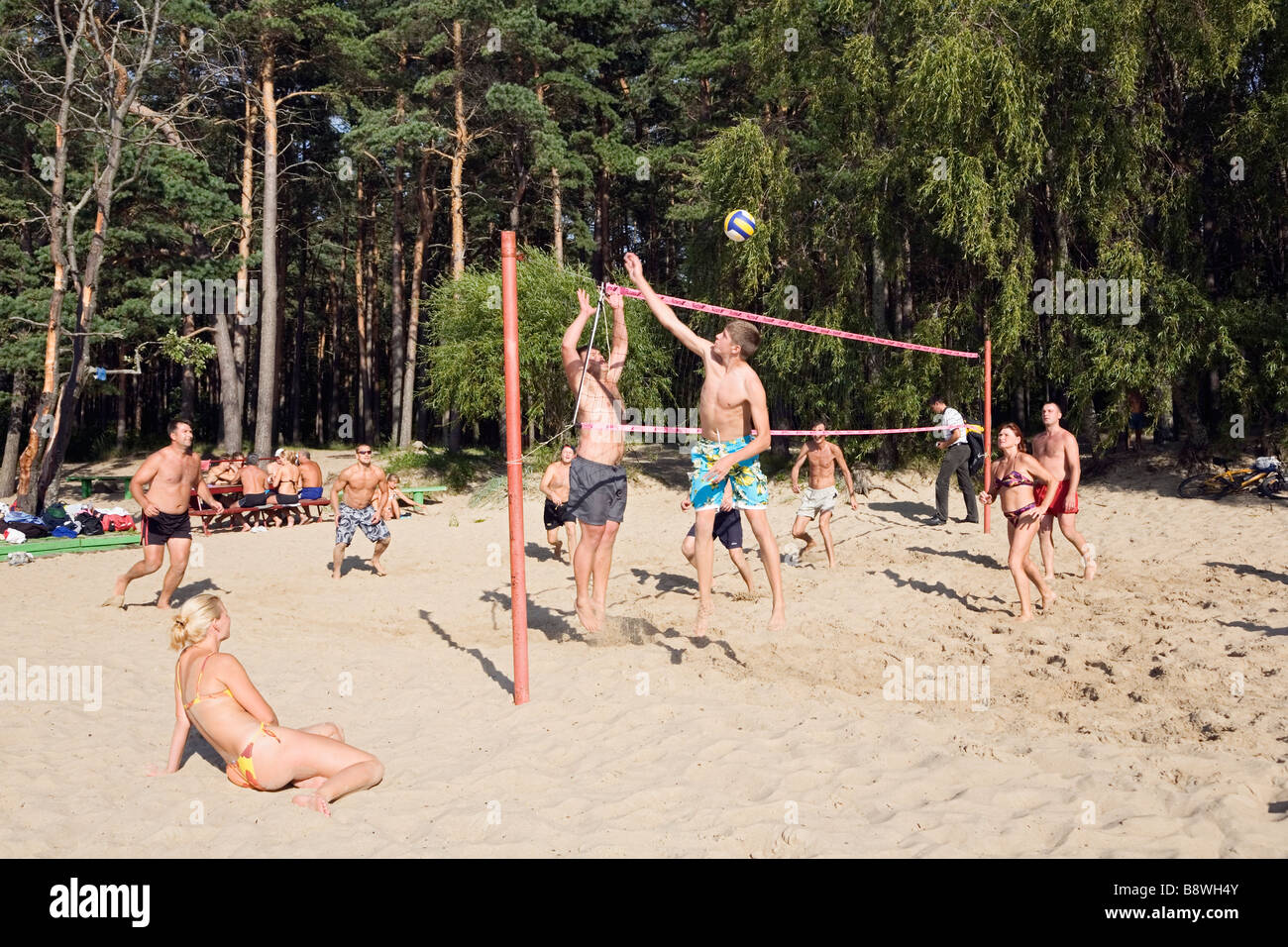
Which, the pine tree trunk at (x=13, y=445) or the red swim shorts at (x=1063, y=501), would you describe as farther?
the pine tree trunk at (x=13, y=445)

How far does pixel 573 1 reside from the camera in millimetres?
24719

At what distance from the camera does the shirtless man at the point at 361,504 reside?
10.3m

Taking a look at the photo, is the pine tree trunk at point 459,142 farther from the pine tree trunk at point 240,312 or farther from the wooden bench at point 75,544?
the wooden bench at point 75,544

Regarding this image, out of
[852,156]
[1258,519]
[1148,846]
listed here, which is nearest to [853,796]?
[1148,846]

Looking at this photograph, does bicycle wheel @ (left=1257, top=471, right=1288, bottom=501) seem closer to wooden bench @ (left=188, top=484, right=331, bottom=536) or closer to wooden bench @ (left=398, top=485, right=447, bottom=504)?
wooden bench @ (left=398, top=485, right=447, bottom=504)

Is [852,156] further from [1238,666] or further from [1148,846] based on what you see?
[1148,846]

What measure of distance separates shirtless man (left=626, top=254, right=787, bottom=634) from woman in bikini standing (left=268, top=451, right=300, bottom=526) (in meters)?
10.1

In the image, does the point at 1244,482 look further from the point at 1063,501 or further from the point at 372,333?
the point at 372,333

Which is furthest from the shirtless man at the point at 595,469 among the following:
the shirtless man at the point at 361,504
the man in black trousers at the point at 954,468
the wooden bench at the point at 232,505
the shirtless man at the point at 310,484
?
the shirtless man at the point at 310,484

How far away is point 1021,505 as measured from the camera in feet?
25.5

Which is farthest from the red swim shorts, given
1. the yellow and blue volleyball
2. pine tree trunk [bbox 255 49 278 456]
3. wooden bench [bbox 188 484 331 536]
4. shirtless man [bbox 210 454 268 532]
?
pine tree trunk [bbox 255 49 278 456]

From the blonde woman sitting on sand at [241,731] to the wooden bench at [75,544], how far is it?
8747 millimetres

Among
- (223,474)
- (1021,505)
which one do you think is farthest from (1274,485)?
(223,474)

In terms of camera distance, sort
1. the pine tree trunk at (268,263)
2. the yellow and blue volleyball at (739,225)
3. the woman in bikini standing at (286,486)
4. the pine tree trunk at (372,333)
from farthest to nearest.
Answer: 1. the pine tree trunk at (372,333)
2. the pine tree trunk at (268,263)
3. the woman in bikini standing at (286,486)
4. the yellow and blue volleyball at (739,225)
